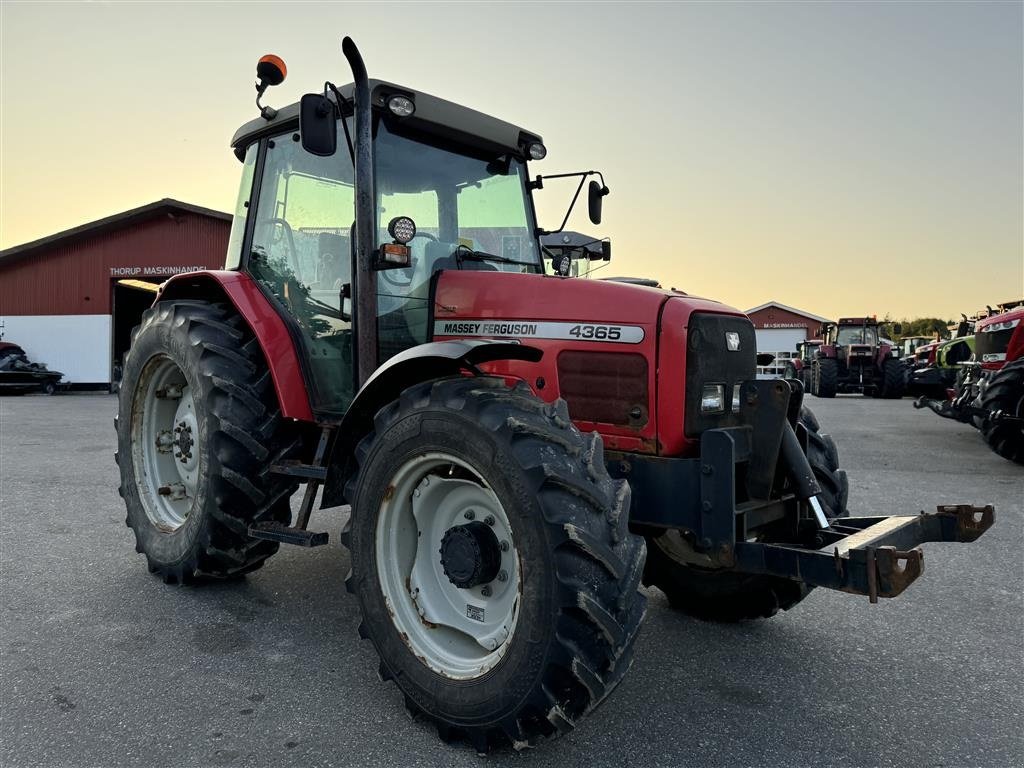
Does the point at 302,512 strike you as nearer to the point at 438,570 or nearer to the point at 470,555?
the point at 438,570

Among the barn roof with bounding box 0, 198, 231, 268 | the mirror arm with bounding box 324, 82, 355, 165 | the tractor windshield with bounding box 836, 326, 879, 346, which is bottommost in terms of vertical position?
the tractor windshield with bounding box 836, 326, 879, 346

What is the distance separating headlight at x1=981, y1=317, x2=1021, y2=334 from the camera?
940 cm

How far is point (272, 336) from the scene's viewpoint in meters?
3.87

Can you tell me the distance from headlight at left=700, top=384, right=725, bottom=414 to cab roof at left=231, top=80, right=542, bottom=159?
175 centimetres

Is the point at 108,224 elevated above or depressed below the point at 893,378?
above

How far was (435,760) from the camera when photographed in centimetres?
243

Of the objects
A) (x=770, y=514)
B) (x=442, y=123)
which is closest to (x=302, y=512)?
(x=442, y=123)

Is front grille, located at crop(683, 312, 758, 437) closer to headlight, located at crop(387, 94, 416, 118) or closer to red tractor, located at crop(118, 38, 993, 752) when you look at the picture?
red tractor, located at crop(118, 38, 993, 752)

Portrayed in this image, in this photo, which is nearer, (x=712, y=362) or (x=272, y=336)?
(x=712, y=362)

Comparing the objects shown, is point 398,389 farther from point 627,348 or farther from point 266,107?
point 266,107

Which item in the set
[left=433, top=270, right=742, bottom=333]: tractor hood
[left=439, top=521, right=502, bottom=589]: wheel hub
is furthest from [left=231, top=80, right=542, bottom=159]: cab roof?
[left=439, top=521, right=502, bottom=589]: wheel hub

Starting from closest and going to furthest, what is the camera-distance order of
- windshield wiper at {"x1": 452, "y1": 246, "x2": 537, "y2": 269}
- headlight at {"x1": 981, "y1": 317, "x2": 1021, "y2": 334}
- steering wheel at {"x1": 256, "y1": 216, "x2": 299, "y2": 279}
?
windshield wiper at {"x1": 452, "y1": 246, "x2": 537, "y2": 269} < steering wheel at {"x1": 256, "y1": 216, "x2": 299, "y2": 279} < headlight at {"x1": 981, "y1": 317, "x2": 1021, "y2": 334}

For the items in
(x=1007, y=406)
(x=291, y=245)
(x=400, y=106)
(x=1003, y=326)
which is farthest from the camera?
(x=1003, y=326)

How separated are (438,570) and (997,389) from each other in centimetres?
806
